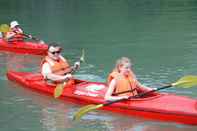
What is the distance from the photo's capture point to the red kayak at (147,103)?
284 inches

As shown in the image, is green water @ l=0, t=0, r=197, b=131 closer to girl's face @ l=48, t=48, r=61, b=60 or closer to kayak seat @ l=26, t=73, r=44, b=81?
kayak seat @ l=26, t=73, r=44, b=81

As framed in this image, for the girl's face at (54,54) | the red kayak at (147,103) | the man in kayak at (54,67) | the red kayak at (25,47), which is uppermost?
the red kayak at (25,47)

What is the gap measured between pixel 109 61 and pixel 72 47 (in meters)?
2.79

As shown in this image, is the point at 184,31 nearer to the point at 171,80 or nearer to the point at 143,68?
the point at 143,68

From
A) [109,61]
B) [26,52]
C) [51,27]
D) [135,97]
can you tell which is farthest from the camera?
[51,27]

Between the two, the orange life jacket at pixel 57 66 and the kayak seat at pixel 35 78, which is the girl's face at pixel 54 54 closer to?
the orange life jacket at pixel 57 66

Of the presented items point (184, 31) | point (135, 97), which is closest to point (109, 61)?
point (135, 97)

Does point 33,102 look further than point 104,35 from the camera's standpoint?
No

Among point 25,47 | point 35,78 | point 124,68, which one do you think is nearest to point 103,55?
point 25,47

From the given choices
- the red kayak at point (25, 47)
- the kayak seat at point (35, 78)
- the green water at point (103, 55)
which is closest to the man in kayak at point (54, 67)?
the green water at point (103, 55)

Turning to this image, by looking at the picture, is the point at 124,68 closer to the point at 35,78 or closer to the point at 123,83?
the point at 123,83

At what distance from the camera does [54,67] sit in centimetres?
927

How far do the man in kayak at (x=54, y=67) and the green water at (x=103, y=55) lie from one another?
38 cm

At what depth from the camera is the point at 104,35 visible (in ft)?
57.4
